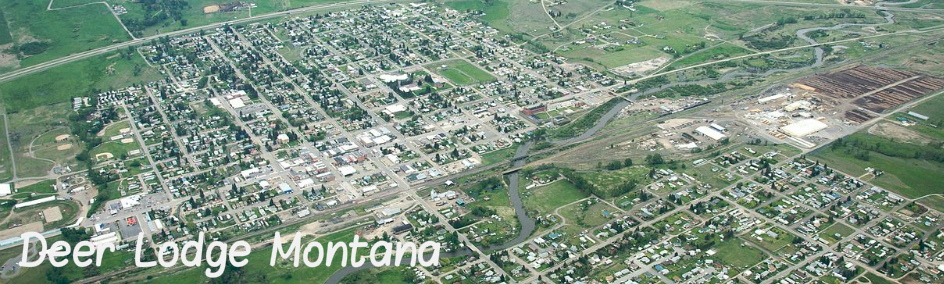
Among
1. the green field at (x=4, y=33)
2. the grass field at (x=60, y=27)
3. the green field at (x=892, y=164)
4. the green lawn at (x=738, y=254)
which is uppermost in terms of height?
the green field at (x=892, y=164)

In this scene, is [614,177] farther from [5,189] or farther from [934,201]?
[5,189]

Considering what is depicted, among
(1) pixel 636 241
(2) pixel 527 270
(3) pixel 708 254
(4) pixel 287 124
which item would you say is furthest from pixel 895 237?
(4) pixel 287 124

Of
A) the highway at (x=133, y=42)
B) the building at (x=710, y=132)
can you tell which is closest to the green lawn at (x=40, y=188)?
the highway at (x=133, y=42)

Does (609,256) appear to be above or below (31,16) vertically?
above

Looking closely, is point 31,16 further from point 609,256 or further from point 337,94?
point 609,256

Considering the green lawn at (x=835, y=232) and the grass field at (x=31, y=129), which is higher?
the green lawn at (x=835, y=232)

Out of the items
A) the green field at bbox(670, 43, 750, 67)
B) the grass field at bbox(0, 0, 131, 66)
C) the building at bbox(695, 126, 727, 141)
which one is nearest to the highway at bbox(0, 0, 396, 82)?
the grass field at bbox(0, 0, 131, 66)

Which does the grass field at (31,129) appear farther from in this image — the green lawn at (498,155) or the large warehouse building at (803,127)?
the large warehouse building at (803,127)
